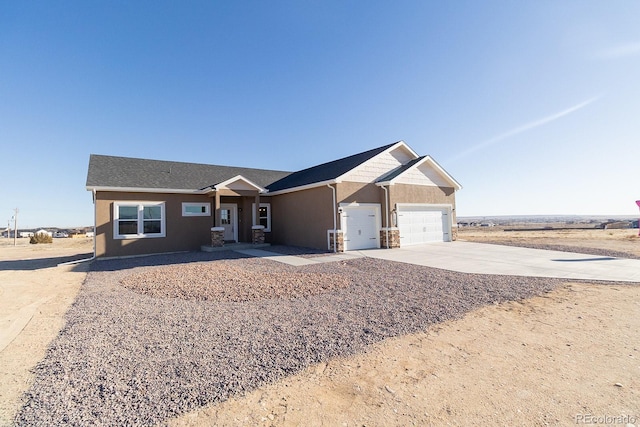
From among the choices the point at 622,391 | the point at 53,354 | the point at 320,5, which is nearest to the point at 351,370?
the point at 622,391

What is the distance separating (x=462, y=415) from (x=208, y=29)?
15261mm

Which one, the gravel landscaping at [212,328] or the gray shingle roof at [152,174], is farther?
the gray shingle roof at [152,174]

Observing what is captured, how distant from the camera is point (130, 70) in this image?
13.4 m

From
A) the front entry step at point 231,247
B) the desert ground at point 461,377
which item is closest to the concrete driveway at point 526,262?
the desert ground at point 461,377

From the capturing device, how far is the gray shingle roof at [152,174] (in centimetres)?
1431

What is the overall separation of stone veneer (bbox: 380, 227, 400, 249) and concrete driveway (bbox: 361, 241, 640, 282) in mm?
1513

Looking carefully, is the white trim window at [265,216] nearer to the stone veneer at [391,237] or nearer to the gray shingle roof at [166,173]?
the gray shingle roof at [166,173]

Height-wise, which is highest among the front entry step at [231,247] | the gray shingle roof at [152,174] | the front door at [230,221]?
the gray shingle roof at [152,174]

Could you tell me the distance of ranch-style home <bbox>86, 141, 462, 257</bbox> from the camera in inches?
554

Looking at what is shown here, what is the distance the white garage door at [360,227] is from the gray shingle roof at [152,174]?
7987 millimetres

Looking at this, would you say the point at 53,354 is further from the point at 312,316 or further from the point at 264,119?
the point at 264,119

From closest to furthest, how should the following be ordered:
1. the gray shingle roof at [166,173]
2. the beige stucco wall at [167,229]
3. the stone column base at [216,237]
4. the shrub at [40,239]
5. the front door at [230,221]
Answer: the beige stucco wall at [167,229] < the gray shingle roof at [166,173] < the stone column base at [216,237] < the front door at [230,221] < the shrub at [40,239]

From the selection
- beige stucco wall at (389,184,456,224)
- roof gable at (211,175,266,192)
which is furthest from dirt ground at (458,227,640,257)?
roof gable at (211,175,266,192)

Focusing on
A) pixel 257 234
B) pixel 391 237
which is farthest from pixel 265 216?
pixel 391 237
